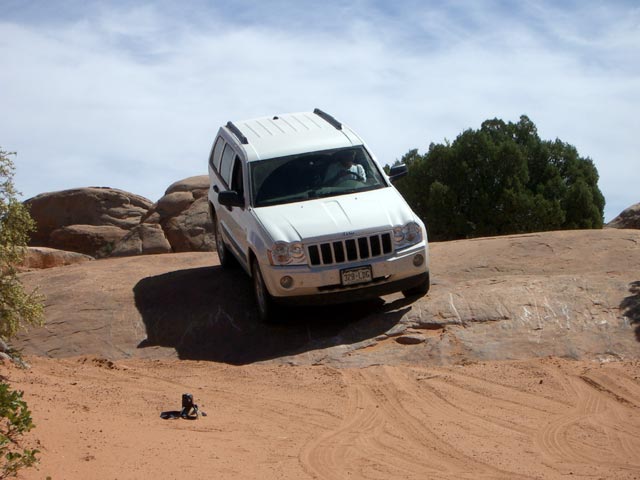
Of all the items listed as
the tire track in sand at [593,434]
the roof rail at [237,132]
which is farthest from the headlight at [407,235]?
the tire track in sand at [593,434]

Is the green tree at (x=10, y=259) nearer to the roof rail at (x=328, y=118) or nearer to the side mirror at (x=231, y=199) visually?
the side mirror at (x=231, y=199)

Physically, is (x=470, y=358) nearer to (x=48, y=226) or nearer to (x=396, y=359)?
(x=396, y=359)

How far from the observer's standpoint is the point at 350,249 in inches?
440

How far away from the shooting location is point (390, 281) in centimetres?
1138

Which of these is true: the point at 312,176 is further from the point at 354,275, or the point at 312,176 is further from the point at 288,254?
the point at 354,275

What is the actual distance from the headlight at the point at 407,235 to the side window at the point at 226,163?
2.76 meters

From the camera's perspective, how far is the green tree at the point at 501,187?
30766 millimetres

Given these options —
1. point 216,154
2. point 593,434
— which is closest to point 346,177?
point 216,154

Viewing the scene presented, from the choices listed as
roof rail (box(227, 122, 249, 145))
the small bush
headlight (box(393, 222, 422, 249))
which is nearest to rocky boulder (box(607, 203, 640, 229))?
roof rail (box(227, 122, 249, 145))

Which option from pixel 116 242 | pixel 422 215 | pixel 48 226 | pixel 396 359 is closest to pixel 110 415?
pixel 396 359

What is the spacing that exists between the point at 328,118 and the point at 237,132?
1.26 meters

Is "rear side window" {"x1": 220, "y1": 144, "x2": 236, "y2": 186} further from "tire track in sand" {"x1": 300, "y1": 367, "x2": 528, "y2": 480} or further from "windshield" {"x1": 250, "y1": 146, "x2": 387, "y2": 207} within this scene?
"tire track in sand" {"x1": 300, "y1": 367, "x2": 528, "y2": 480}

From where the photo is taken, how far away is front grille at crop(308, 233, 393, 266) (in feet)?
36.5

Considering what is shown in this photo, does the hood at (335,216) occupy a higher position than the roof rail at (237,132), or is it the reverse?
the roof rail at (237,132)
